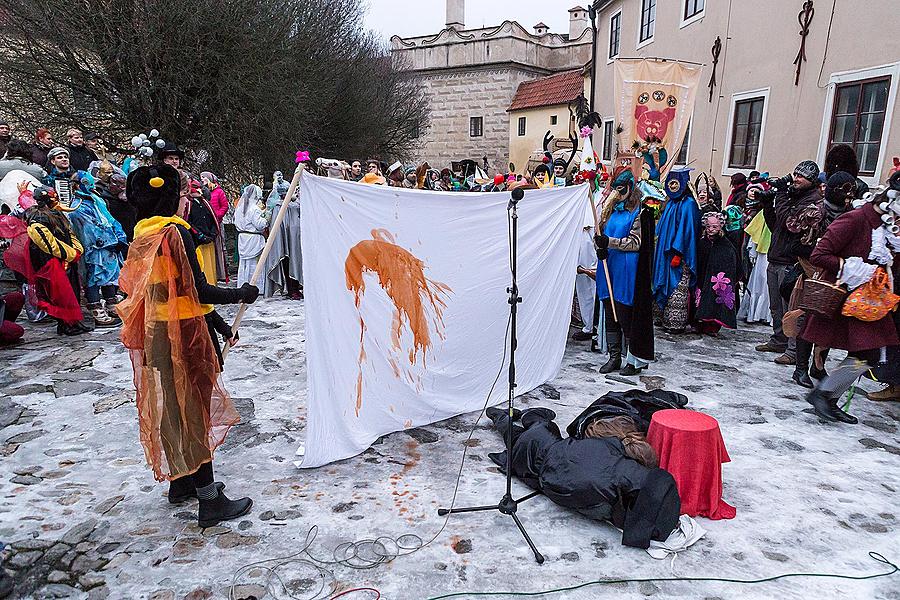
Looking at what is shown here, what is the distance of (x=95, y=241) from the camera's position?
6.75m

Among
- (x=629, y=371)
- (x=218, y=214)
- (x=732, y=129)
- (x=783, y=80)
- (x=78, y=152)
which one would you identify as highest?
(x=783, y=80)

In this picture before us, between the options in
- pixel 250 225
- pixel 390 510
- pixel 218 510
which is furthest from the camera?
pixel 250 225

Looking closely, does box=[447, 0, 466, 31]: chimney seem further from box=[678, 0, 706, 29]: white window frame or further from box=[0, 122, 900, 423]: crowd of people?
box=[0, 122, 900, 423]: crowd of people

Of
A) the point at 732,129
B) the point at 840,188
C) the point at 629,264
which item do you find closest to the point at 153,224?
the point at 629,264

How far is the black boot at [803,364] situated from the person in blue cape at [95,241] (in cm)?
730

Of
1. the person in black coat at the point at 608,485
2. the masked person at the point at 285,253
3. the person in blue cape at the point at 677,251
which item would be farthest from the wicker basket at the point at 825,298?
the masked person at the point at 285,253

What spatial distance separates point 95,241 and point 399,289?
4.84 meters

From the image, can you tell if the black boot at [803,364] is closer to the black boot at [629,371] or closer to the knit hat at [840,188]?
the knit hat at [840,188]

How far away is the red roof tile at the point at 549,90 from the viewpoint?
2618 cm

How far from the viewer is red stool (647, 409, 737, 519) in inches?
121

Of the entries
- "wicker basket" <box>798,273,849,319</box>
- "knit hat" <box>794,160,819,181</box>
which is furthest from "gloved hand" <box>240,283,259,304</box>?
"knit hat" <box>794,160,819,181</box>

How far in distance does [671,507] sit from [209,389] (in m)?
2.39

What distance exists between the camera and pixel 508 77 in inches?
1236

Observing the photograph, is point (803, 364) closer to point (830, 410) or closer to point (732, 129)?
point (830, 410)
